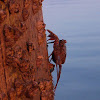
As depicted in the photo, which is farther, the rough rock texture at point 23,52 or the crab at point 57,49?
the crab at point 57,49

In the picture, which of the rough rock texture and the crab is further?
the crab

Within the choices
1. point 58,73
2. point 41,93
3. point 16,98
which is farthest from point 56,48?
point 16,98

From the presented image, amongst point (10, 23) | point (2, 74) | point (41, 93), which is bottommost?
point (41, 93)

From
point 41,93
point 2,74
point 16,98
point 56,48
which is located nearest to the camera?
point 2,74

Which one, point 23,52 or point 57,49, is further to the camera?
point 57,49

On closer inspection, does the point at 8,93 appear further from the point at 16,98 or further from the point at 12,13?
the point at 12,13

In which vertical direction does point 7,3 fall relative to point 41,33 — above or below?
above

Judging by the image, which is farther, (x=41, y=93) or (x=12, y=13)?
(x=41, y=93)

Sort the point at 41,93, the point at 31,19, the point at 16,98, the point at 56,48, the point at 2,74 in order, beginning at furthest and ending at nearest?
the point at 56,48 → the point at 41,93 → the point at 31,19 → the point at 16,98 → the point at 2,74
